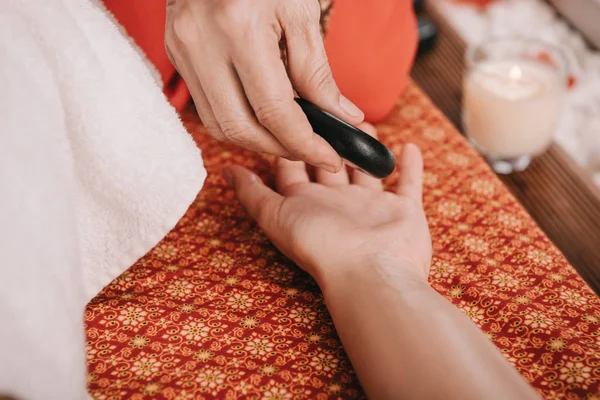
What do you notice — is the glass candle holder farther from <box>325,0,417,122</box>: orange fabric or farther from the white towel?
the white towel

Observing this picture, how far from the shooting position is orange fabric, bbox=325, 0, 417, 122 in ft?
2.96

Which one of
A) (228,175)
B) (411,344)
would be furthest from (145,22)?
(411,344)

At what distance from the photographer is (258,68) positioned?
0.56m

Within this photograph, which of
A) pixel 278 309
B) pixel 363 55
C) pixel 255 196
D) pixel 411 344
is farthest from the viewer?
pixel 363 55

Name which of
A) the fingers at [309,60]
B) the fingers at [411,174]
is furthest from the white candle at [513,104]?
the fingers at [309,60]

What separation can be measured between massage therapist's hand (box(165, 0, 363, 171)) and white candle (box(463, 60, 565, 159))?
51 centimetres

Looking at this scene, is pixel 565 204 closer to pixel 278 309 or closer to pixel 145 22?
pixel 278 309

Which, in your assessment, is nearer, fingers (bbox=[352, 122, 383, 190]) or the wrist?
the wrist

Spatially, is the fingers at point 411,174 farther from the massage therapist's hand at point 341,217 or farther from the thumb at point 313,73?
the thumb at point 313,73

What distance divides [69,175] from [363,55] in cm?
55

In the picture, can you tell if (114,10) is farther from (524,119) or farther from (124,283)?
(524,119)

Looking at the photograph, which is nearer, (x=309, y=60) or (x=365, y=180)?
(x=309, y=60)

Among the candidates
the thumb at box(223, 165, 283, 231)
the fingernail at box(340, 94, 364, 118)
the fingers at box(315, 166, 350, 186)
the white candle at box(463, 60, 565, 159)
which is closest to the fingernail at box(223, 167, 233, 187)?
the thumb at box(223, 165, 283, 231)

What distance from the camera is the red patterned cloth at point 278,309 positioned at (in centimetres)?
55
